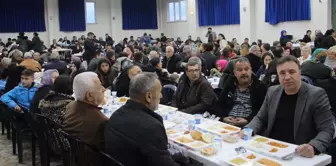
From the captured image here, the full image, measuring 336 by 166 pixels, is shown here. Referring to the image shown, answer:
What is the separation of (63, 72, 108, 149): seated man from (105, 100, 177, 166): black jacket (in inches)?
17.7

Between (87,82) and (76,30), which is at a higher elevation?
(76,30)

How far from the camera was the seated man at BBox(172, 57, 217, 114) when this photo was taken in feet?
13.5

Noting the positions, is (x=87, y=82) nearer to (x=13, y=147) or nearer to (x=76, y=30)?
(x=13, y=147)

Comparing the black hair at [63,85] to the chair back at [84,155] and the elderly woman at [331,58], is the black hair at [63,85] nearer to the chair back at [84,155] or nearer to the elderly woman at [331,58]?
the chair back at [84,155]

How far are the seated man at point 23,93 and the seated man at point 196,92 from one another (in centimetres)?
206

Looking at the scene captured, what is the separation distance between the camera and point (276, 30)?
600 inches

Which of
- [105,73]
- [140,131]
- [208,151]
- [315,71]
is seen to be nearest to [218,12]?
[105,73]

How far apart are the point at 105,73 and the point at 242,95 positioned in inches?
120

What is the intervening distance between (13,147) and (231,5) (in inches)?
555

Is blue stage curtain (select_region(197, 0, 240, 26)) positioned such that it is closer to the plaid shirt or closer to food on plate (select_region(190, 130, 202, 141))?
the plaid shirt

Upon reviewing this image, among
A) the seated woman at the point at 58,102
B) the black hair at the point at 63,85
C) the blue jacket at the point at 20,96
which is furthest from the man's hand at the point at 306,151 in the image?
the blue jacket at the point at 20,96

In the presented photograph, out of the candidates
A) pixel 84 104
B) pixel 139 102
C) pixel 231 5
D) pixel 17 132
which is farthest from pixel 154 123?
pixel 231 5

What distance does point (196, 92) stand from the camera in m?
4.17

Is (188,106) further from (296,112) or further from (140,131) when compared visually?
(140,131)
